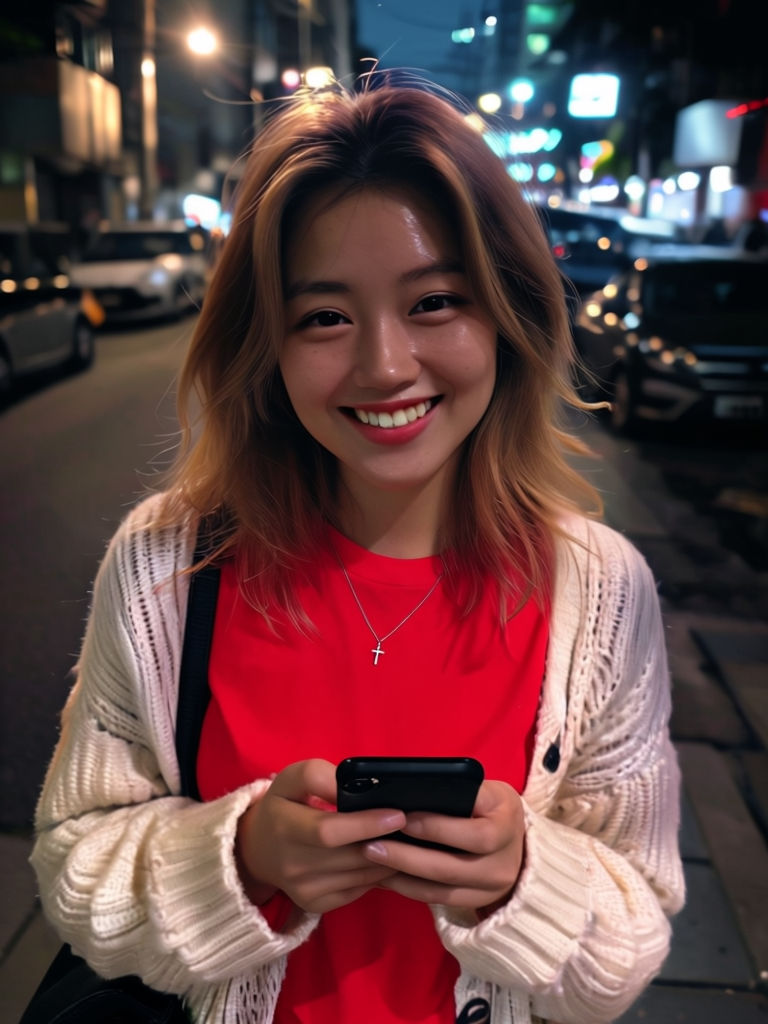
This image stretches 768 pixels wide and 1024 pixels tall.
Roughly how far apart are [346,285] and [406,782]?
18.1 inches

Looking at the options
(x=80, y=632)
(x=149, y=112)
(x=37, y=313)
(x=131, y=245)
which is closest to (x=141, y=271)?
(x=131, y=245)

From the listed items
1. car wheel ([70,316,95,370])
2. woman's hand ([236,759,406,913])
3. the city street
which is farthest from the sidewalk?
car wheel ([70,316,95,370])

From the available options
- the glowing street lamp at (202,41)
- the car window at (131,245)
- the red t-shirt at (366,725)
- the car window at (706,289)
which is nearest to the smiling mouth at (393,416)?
the red t-shirt at (366,725)

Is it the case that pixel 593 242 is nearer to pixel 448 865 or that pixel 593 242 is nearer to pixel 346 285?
pixel 346 285

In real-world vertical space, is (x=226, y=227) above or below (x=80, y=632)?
above

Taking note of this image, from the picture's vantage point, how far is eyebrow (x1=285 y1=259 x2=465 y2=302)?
78 cm

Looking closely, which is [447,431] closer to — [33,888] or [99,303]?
[33,888]

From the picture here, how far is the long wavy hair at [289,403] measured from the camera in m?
0.80

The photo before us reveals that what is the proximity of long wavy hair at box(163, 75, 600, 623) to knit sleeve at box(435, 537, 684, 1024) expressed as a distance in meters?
0.12

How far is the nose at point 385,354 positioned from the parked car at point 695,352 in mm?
1301

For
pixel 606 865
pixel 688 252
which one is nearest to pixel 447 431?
pixel 606 865

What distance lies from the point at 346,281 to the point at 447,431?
0.60 ft

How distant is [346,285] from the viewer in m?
0.79

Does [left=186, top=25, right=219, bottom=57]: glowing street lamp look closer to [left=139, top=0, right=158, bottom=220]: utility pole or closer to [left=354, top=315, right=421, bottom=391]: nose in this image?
[left=139, top=0, right=158, bottom=220]: utility pole
